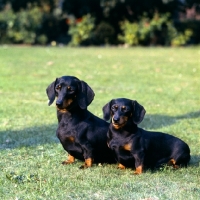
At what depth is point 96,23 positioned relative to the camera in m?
29.7

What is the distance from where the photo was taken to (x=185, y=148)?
570 cm

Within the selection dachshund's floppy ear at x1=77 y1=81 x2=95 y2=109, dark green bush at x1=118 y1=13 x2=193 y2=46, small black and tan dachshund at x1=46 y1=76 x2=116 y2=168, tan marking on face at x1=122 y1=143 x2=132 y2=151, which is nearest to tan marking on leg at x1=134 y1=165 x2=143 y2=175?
tan marking on face at x1=122 y1=143 x2=132 y2=151

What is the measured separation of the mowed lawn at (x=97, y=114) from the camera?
188 inches

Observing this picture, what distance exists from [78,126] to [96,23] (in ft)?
80.2

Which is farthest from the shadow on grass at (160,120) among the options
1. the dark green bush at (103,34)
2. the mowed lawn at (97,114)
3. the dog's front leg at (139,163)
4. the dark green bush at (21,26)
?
the dark green bush at (21,26)

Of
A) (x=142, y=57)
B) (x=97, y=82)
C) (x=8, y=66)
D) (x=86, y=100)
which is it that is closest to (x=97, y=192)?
(x=86, y=100)

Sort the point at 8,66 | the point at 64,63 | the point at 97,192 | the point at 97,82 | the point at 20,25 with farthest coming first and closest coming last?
the point at 20,25, the point at 64,63, the point at 8,66, the point at 97,82, the point at 97,192

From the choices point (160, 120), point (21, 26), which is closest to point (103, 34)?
point (21, 26)

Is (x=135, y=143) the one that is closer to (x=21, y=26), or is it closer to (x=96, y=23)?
(x=21, y=26)

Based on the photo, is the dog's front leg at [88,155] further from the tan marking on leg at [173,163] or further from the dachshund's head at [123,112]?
the tan marking on leg at [173,163]

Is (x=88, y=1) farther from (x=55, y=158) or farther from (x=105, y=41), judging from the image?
(x=55, y=158)

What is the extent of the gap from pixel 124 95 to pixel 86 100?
6.12 m

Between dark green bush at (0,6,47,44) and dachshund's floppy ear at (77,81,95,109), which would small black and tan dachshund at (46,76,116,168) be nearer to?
dachshund's floppy ear at (77,81,95,109)

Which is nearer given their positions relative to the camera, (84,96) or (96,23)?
(84,96)
